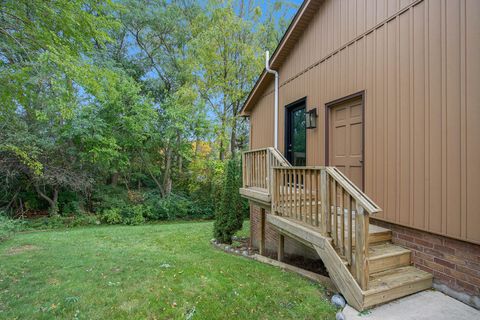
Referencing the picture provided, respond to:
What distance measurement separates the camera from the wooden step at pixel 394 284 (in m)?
2.84

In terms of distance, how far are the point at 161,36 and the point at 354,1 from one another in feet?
43.6

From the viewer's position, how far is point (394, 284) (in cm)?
301

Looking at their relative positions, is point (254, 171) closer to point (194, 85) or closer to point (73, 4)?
point (73, 4)

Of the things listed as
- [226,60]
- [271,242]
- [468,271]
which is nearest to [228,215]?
[271,242]

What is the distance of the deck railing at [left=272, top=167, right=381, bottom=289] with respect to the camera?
284 cm

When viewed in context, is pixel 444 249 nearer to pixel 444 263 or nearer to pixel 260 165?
pixel 444 263

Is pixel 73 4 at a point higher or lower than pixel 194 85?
lower

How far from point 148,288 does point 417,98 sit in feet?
13.8

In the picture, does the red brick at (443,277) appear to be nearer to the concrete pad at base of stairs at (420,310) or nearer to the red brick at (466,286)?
the red brick at (466,286)

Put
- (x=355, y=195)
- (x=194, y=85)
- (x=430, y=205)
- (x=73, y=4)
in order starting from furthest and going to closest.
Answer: (x=194, y=85), (x=73, y=4), (x=430, y=205), (x=355, y=195)

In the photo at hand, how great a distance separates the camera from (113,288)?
11.6 ft

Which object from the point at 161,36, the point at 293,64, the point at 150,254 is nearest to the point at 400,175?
the point at 293,64

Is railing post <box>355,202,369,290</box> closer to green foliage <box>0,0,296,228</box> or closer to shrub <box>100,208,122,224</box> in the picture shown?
green foliage <box>0,0,296,228</box>

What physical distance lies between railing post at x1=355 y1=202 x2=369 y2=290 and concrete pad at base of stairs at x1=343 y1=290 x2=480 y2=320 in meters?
0.27
